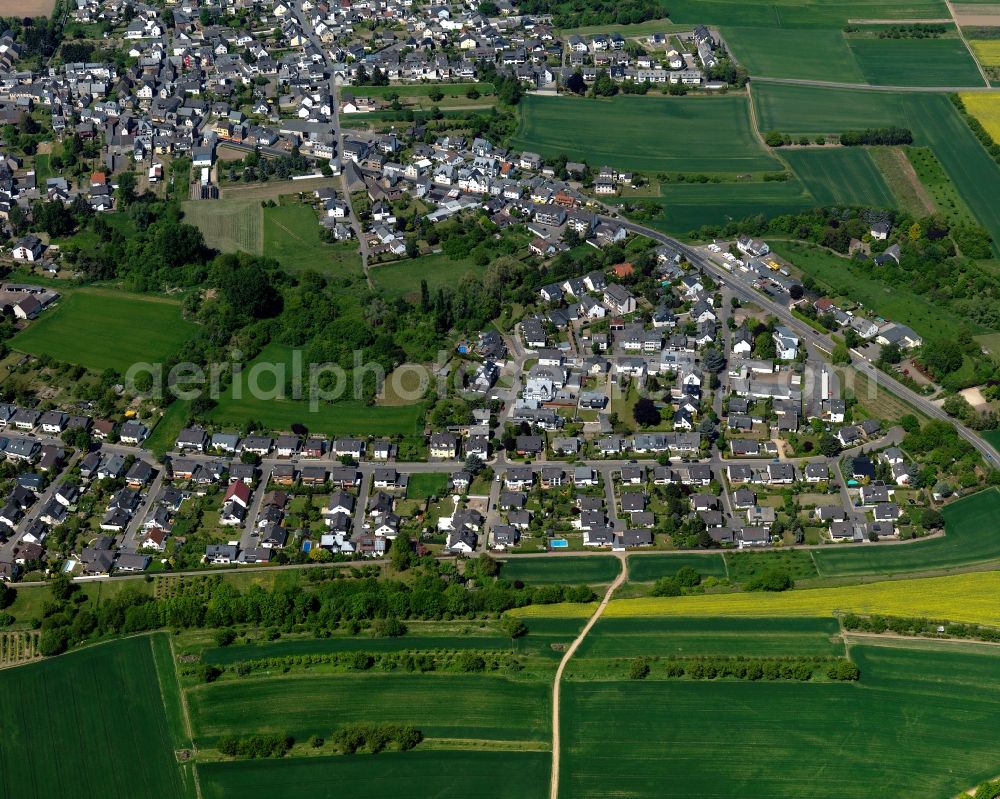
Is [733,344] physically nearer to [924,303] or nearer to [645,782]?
[924,303]

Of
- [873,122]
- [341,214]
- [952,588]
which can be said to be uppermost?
[873,122]

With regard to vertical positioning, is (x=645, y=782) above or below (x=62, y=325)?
below

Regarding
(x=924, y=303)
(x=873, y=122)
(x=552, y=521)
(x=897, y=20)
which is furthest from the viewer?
(x=897, y=20)

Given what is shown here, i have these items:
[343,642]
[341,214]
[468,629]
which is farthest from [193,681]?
[341,214]

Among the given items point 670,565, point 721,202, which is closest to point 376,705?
point 670,565

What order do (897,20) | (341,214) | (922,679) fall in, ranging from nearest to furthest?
(922,679) < (341,214) < (897,20)

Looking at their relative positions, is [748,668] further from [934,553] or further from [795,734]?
[934,553]

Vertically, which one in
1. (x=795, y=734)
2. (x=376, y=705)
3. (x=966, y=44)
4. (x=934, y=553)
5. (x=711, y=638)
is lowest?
(x=376, y=705)
